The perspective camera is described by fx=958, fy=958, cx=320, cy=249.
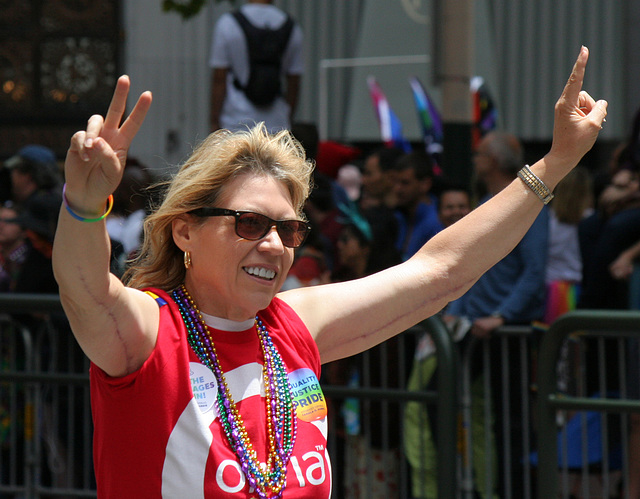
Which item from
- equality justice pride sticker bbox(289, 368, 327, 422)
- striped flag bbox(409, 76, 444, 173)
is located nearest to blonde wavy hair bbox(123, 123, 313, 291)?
equality justice pride sticker bbox(289, 368, 327, 422)

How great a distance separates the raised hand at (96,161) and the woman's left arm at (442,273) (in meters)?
0.85

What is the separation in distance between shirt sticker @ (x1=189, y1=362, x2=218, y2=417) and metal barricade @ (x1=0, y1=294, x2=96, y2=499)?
9.90 ft

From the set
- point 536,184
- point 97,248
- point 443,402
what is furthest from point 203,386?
point 443,402

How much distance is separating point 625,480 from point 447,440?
0.83 meters

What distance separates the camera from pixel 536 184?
2.54 metres

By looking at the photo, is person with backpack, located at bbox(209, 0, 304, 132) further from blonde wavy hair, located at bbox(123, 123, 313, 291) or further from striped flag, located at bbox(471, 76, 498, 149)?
blonde wavy hair, located at bbox(123, 123, 313, 291)

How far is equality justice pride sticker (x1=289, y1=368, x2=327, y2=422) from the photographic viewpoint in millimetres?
2316

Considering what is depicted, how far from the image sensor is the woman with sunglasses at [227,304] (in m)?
1.91

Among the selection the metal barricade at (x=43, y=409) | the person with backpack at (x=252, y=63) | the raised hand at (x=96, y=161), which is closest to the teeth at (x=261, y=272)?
the raised hand at (x=96, y=161)

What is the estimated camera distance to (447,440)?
4449 millimetres

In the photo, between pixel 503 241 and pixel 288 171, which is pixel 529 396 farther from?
pixel 288 171

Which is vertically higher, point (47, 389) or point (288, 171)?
point (288, 171)

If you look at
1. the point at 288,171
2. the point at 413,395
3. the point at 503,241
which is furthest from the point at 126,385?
the point at 413,395

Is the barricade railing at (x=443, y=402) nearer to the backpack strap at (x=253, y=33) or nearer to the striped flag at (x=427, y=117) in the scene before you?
the backpack strap at (x=253, y=33)
